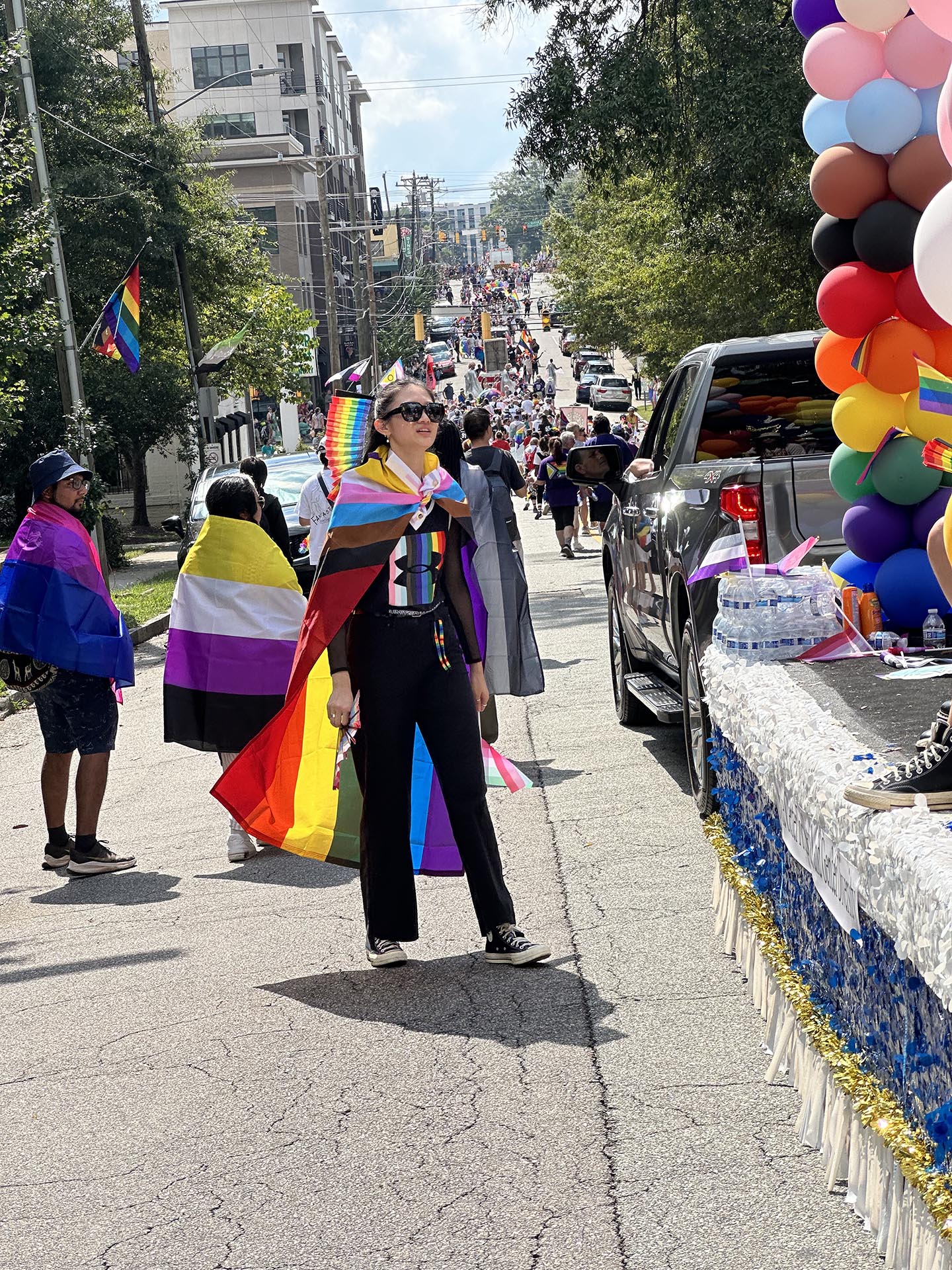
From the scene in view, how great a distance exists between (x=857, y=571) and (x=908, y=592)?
0.38 meters

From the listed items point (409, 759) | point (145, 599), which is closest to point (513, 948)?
point (409, 759)

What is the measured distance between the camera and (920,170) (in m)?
5.68

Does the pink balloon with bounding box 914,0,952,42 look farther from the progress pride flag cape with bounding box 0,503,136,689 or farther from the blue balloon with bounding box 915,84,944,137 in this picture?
the progress pride flag cape with bounding box 0,503,136,689

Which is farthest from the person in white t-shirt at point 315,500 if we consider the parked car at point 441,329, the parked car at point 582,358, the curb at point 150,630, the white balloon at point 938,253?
the parked car at point 441,329

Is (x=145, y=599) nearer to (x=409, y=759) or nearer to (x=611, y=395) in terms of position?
(x=409, y=759)

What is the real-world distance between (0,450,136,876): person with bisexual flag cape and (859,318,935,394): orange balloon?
386 cm

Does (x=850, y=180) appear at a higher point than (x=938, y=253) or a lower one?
higher

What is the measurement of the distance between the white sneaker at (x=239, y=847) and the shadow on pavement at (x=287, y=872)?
36 mm

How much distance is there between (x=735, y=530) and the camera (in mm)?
6668

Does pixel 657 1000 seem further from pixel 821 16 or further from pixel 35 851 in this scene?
pixel 35 851

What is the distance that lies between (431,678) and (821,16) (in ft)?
9.86

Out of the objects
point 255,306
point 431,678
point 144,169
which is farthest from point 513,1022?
point 255,306

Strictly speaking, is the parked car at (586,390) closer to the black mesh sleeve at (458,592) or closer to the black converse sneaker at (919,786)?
the black mesh sleeve at (458,592)

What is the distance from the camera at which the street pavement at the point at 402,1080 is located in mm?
3699
